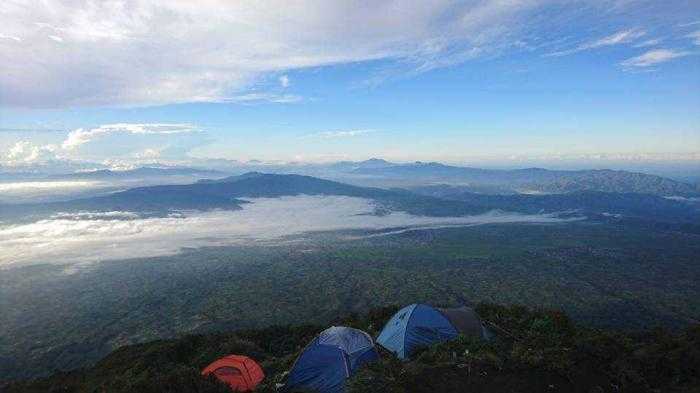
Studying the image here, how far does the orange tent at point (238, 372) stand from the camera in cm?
2367

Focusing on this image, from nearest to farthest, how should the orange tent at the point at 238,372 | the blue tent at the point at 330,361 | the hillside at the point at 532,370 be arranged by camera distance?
1. the hillside at the point at 532,370
2. the blue tent at the point at 330,361
3. the orange tent at the point at 238,372

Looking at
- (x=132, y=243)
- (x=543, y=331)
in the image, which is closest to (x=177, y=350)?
(x=543, y=331)

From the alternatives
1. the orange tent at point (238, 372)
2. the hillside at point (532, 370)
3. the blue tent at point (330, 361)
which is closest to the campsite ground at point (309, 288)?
the orange tent at point (238, 372)

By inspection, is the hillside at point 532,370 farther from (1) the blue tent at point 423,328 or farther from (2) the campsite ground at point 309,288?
(2) the campsite ground at point 309,288

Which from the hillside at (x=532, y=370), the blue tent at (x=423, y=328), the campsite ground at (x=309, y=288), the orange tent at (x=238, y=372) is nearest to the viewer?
the hillside at (x=532, y=370)

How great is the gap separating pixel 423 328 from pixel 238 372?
1064cm

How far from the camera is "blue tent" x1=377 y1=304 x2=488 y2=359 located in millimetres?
25391

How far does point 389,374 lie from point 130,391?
9878 millimetres

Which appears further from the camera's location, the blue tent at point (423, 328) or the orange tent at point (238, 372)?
the blue tent at point (423, 328)

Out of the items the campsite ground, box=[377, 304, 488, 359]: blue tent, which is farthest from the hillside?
the campsite ground

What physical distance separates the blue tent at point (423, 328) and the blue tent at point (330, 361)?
2036mm

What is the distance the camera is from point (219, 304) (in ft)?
227

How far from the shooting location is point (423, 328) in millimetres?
26219

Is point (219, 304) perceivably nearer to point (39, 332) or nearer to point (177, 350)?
point (39, 332)
